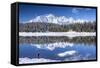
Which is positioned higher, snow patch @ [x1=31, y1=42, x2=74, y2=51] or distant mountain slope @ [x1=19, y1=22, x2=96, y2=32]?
distant mountain slope @ [x1=19, y1=22, x2=96, y2=32]

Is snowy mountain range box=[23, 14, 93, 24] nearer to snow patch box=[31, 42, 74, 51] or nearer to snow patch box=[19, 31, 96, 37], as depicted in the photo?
snow patch box=[19, 31, 96, 37]

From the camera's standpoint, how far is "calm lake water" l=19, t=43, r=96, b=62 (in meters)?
3.13

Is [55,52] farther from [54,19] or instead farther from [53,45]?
[54,19]

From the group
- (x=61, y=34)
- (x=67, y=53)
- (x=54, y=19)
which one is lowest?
(x=67, y=53)

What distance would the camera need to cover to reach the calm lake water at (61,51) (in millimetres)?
3133

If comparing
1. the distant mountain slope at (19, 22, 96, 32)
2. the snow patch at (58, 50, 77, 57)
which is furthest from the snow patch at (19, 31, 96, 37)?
the snow patch at (58, 50, 77, 57)

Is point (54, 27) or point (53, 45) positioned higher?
point (54, 27)

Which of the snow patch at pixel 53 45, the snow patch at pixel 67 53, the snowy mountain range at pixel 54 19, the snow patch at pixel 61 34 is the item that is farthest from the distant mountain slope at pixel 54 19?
the snow patch at pixel 67 53

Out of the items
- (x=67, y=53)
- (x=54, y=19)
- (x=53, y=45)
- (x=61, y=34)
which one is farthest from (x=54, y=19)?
(x=67, y=53)

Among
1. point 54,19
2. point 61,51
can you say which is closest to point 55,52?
point 61,51

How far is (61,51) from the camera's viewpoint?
3.32 meters

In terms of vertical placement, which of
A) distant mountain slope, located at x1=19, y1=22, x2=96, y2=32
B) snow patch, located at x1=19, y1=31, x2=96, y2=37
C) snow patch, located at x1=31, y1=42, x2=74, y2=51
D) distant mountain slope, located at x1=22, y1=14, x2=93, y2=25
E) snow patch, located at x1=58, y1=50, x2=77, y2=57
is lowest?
snow patch, located at x1=58, y1=50, x2=77, y2=57
